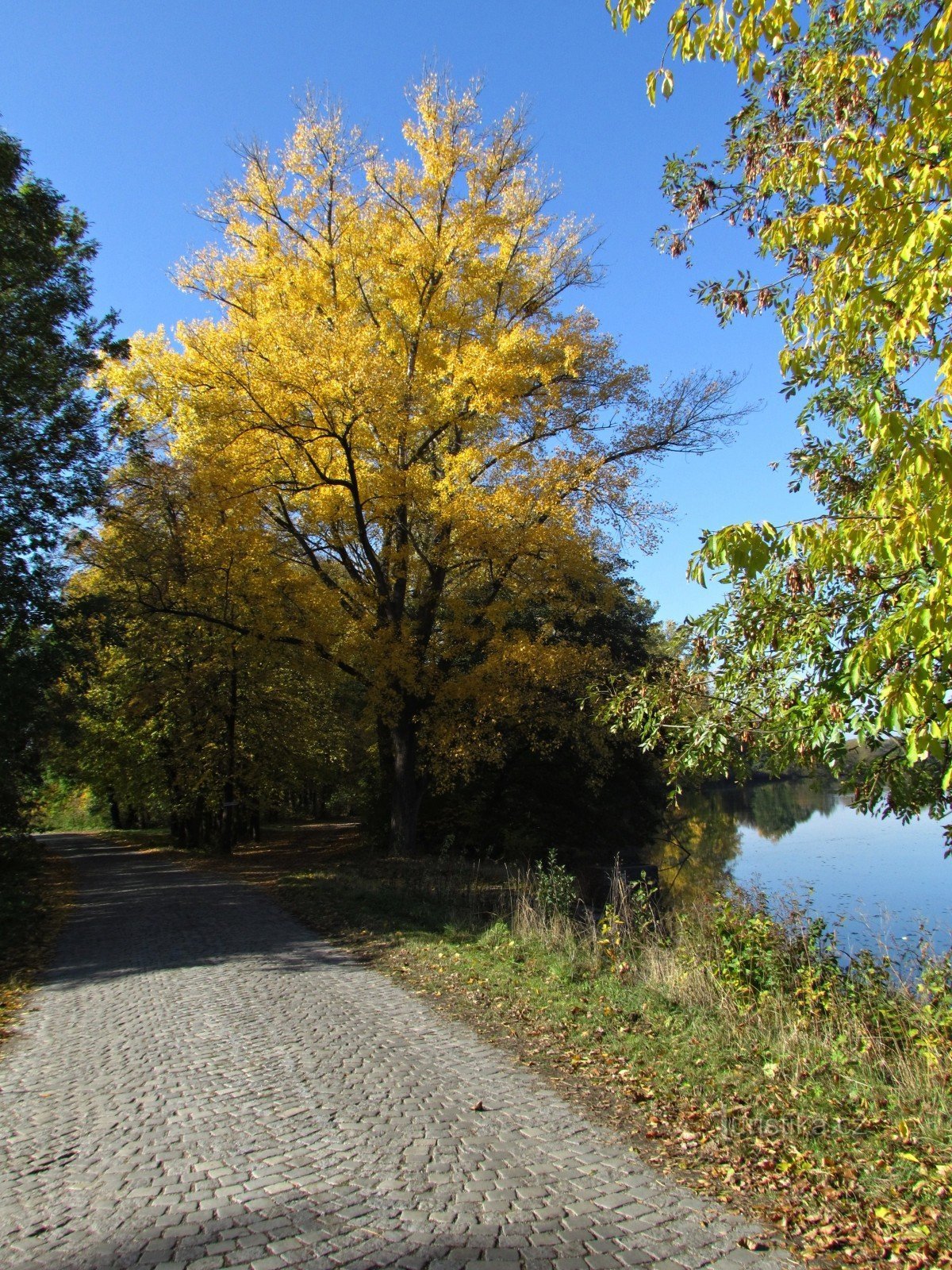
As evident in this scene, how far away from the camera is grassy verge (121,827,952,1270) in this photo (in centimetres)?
387

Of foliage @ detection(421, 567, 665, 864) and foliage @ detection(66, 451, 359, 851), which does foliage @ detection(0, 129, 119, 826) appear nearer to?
foliage @ detection(66, 451, 359, 851)

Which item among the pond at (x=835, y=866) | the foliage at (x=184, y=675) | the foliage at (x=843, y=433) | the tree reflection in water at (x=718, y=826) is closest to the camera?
the foliage at (x=843, y=433)

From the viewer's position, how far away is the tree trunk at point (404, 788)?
57.6 ft

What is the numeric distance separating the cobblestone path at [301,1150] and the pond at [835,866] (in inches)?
125

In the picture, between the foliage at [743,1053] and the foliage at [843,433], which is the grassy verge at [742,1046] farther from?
the foliage at [843,433]

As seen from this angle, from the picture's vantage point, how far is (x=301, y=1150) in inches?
174

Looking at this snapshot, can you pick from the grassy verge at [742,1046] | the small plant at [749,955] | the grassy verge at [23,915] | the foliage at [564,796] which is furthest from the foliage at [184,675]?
the small plant at [749,955]

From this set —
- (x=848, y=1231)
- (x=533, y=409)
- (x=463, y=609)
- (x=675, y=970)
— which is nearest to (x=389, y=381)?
(x=533, y=409)

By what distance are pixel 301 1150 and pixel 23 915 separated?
32.7 ft

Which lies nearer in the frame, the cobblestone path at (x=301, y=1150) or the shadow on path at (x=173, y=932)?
the cobblestone path at (x=301, y=1150)

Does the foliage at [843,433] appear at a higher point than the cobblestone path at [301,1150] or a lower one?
higher

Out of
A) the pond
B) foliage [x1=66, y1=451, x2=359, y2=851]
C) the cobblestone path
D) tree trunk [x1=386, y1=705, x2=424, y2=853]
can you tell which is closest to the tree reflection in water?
the pond

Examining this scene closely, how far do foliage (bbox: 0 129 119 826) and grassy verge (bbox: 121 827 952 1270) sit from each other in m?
8.10

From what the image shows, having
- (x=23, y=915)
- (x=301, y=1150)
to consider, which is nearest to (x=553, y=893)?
(x=301, y=1150)
